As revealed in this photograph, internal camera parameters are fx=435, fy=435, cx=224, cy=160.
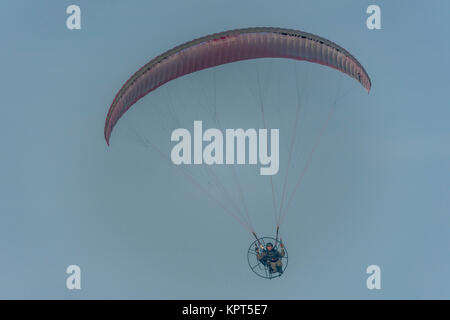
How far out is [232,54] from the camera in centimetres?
956

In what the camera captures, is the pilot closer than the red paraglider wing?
No

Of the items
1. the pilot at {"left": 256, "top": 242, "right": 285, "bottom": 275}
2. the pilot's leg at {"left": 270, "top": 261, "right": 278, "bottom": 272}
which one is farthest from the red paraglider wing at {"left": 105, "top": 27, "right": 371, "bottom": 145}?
the pilot's leg at {"left": 270, "top": 261, "right": 278, "bottom": 272}

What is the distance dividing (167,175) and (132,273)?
3296mm

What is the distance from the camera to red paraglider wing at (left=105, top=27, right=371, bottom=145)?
9.09 meters

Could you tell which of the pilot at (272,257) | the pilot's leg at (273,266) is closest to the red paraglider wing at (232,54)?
the pilot at (272,257)

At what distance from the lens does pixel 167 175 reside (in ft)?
45.1

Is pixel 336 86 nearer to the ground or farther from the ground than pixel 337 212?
farther from the ground

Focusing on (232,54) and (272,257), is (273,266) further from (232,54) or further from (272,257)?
(232,54)

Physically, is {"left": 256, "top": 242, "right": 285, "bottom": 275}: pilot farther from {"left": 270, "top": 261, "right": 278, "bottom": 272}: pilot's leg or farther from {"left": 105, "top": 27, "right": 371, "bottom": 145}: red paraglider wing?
{"left": 105, "top": 27, "right": 371, "bottom": 145}: red paraglider wing
